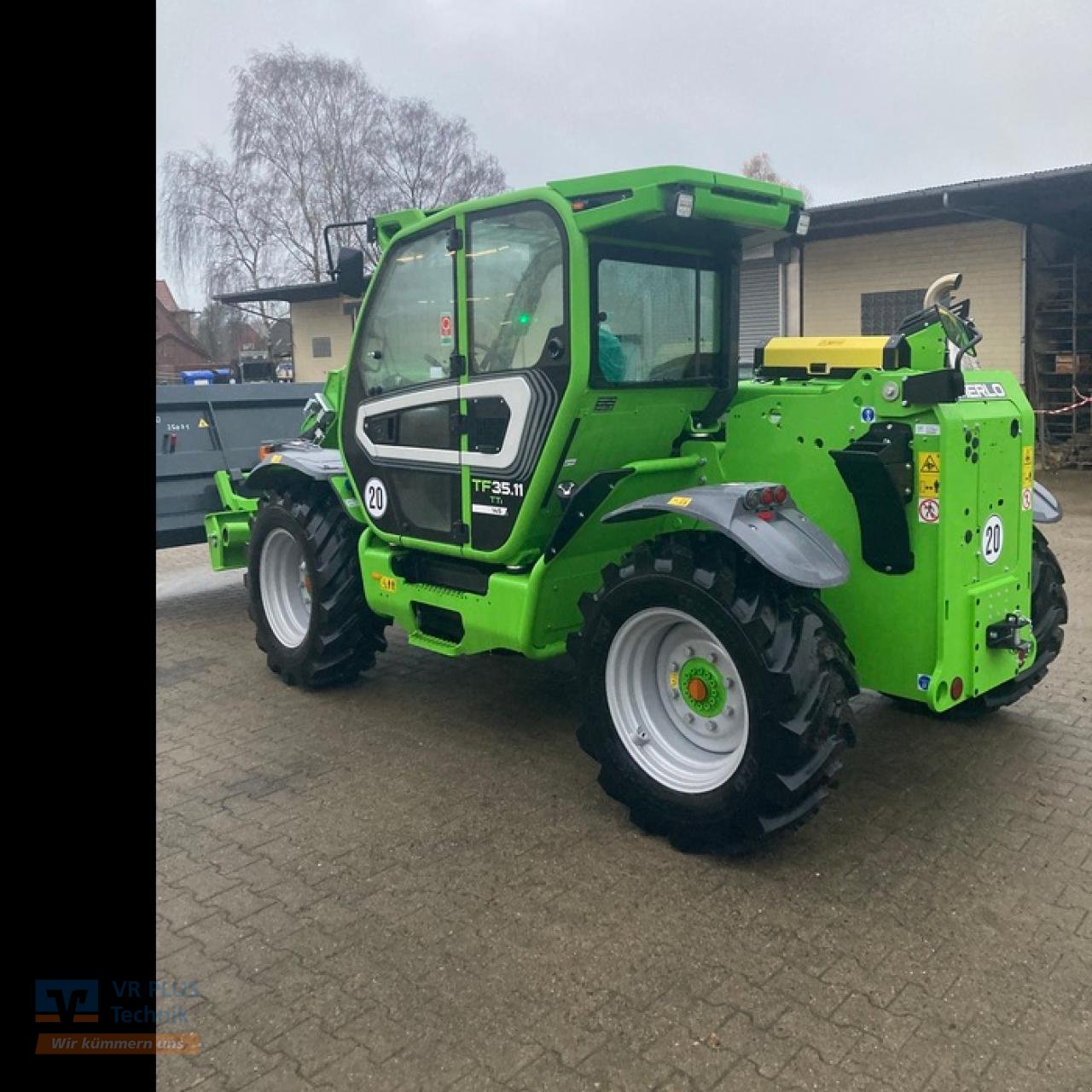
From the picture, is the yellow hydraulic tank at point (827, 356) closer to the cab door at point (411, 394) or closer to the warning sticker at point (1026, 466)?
the warning sticker at point (1026, 466)

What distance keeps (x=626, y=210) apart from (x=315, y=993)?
287 centimetres

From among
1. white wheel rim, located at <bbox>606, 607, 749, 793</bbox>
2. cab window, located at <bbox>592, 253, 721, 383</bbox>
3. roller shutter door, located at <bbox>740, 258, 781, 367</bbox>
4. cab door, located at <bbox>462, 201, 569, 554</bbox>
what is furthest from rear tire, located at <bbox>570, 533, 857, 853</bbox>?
roller shutter door, located at <bbox>740, 258, 781, 367</bbox>

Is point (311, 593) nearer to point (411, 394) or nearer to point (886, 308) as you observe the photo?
point (411, 394)

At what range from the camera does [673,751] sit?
4.03 meters

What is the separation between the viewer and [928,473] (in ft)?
12.4

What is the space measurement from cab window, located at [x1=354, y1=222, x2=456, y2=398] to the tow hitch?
99.3 inches

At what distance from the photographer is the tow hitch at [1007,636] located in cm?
397

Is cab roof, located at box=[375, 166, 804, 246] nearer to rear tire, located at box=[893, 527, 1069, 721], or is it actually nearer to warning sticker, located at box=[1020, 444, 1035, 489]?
warning sticker, located at box=[1020, 444, 1035, 489]

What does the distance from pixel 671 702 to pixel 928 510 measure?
117cm
